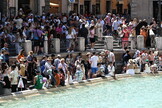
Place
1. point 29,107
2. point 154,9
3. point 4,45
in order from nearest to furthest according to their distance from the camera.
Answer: point 29,107, point 4,45, point 154,9

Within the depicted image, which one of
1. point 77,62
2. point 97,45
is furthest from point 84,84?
point 97,45

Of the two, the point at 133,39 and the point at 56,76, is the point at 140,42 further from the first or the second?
the point at 56,76

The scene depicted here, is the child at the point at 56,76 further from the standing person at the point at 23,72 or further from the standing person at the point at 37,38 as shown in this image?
the standing person at the point at 37,38

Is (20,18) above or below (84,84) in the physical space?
above

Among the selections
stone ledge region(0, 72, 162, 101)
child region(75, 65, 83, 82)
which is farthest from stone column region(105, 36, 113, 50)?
child region(75, 65, 83, 82)

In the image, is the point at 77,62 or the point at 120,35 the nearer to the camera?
the point at 77,62

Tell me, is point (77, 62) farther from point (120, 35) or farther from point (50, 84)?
point (120, 35)

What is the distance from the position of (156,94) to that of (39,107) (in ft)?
18.7

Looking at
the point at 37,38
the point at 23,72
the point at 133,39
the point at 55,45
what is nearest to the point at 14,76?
the point at 23,72

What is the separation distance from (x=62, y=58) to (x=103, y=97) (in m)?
4.08

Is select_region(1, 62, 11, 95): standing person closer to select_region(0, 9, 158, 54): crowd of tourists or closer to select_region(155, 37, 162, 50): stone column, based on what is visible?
select_region(0, 9, 158, 54): crowd of tourists

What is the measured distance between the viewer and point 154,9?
3997 centimetres

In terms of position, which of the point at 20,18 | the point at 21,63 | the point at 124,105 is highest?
the point at 20,18

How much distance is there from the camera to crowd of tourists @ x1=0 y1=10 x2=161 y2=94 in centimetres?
2294
